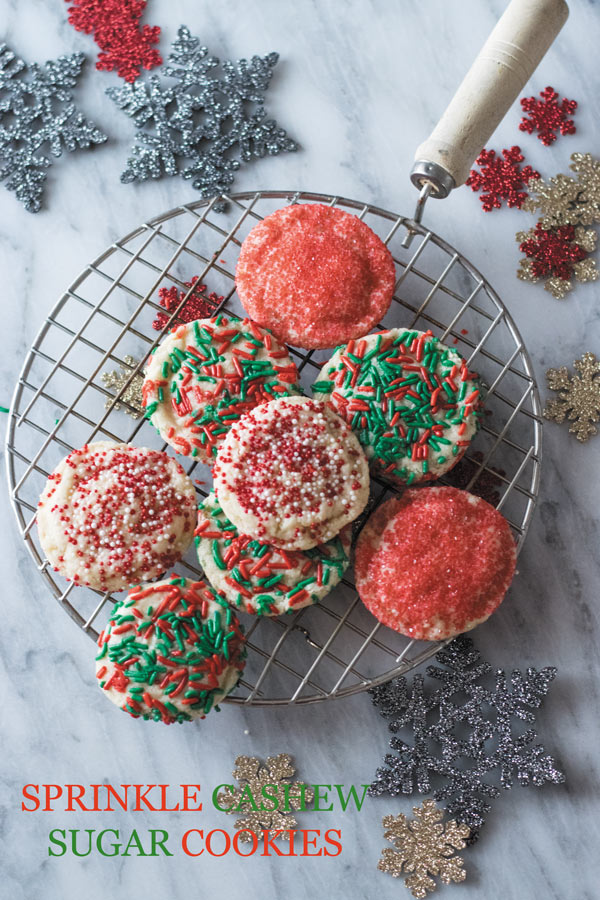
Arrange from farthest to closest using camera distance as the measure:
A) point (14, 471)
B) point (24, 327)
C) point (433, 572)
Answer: point (24, 327) < point (14, 471) < point (433, 572)

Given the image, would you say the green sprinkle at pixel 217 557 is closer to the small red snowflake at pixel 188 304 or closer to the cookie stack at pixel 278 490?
the cookie stack at pixel 278 490

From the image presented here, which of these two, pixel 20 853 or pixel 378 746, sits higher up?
pixel 378 746

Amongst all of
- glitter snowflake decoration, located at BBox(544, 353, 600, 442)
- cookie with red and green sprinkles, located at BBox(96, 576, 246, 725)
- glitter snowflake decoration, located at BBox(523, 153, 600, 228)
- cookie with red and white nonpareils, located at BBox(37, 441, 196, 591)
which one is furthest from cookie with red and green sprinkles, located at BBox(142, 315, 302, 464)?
glitter snowflake decoration, located at BBox(523, 153, 600, 228)

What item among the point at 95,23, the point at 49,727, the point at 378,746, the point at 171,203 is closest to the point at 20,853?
the point at 49,727

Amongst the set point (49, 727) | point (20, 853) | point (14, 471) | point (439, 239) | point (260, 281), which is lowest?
point (20, 853)

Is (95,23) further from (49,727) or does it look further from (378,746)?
(378,746)

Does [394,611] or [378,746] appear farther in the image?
[378,746]

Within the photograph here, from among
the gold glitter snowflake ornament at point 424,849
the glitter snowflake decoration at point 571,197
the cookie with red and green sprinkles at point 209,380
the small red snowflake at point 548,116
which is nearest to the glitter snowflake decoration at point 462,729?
the gold glitter snowflake ornament at point 424,849
